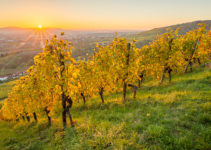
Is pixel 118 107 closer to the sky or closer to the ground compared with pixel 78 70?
closer to the ground

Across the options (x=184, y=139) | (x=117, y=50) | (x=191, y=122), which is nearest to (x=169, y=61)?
(x=117, y=50)

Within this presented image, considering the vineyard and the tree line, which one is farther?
the tree line

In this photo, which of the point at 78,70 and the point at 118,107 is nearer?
the point at 78,70

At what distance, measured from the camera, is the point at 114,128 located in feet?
27.7

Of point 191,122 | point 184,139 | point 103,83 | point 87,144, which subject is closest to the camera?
point 184,139

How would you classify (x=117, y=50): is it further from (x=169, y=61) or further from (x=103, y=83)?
(x=169, y=61)

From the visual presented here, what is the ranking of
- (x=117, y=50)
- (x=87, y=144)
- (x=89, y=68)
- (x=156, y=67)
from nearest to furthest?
(x=87, y=144), (x=117, y=50), (x=89, y=68), (x=156, y=67)

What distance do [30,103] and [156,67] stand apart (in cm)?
2243

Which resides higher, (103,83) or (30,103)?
(103,83)

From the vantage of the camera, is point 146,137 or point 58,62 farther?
point 58,62

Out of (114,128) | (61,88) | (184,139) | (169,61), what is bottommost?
(114,128)

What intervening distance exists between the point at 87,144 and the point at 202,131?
702 centimetres

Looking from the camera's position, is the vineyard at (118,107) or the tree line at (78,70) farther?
the tree line at (78,70)

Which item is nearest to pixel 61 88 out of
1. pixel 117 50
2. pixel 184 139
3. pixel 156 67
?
pixel 117 50
